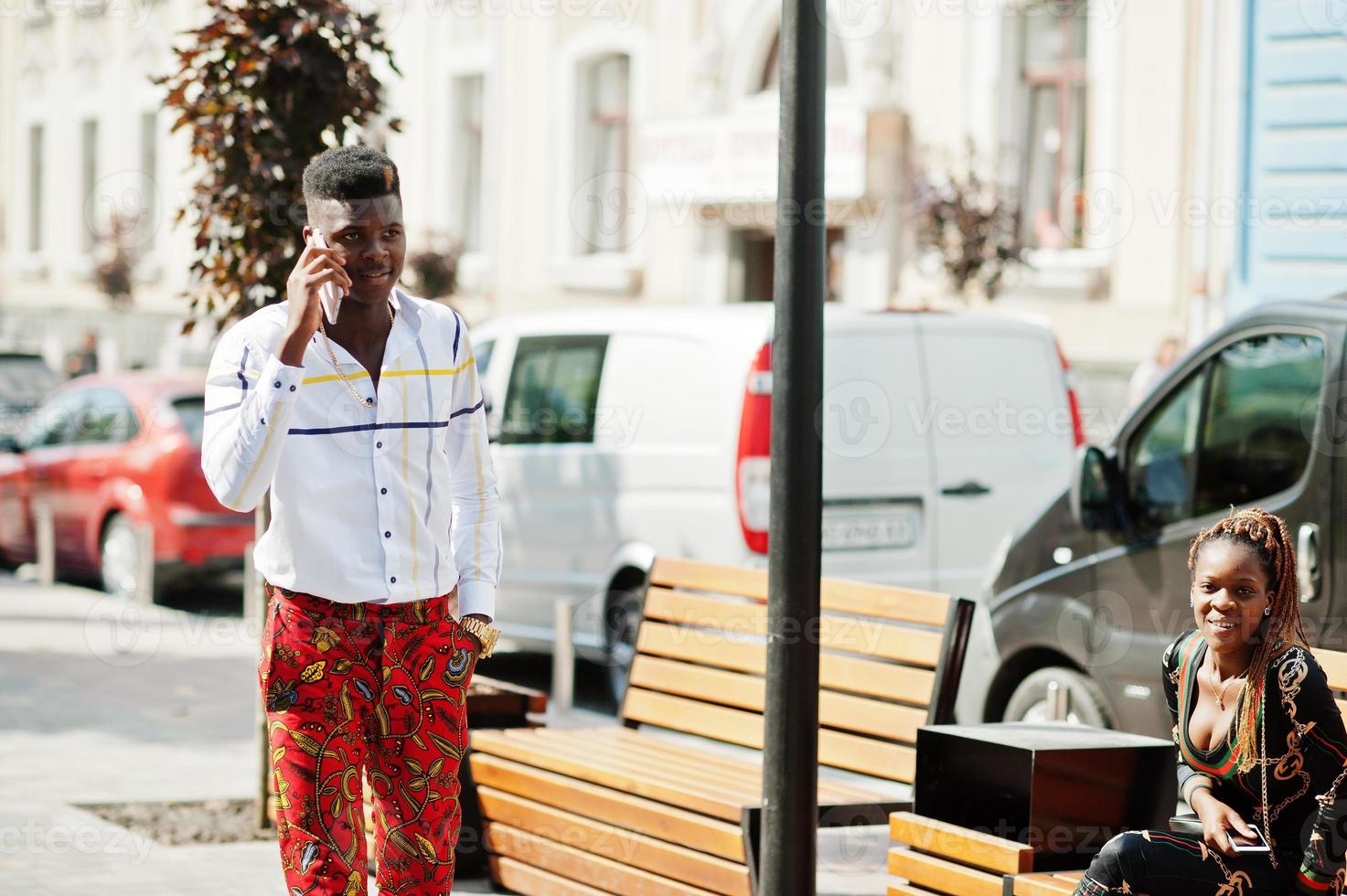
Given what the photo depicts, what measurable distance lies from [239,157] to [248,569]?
222 inches

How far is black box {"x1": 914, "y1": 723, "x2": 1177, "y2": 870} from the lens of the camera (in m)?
4.63

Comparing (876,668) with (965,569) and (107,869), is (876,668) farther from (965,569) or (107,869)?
(965,569)

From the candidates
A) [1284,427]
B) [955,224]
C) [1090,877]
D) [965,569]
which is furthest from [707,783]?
[955,224]

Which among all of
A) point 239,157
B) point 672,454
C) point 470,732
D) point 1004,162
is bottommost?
point 470,732

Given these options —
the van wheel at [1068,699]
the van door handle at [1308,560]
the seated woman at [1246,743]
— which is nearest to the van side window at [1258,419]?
the van door handle at [1308,560]

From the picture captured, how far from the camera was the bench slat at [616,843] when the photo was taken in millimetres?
5387

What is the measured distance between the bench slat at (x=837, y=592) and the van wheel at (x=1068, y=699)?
4.55 feet

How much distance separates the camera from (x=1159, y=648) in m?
6.95

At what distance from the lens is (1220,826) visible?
13.1 ft

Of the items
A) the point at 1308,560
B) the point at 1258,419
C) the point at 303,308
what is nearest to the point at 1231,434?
the point at 1258,419

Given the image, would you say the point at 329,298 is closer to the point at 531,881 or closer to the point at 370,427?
the point at 370,427

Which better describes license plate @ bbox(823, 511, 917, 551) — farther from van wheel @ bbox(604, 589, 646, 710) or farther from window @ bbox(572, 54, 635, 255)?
window @ bbox(572, 54, 635, 255)

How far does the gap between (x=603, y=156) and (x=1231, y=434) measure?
60.9 ft

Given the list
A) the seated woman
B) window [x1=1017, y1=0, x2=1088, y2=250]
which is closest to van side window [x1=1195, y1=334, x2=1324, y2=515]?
the seated woman
